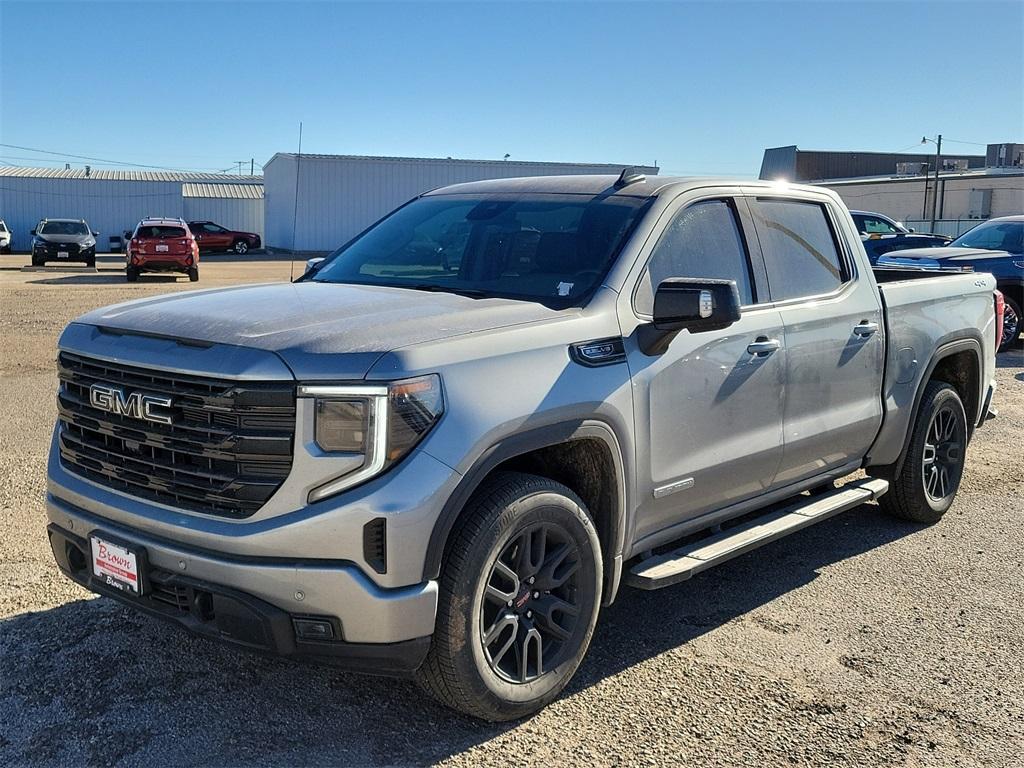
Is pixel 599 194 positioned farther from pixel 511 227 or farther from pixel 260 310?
pixel 260 310

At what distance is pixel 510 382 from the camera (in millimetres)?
3457

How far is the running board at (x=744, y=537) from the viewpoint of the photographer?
13.3ft

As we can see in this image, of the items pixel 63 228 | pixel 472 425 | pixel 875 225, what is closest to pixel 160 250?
pixel 63 228

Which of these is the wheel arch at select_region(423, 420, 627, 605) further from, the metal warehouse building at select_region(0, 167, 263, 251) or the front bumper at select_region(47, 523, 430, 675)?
the metal warehouse building at select_region(0, 167, 263, 251)

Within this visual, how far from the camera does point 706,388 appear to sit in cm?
420

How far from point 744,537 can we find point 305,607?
86.1 inches

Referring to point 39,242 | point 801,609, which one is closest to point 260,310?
point 801,609

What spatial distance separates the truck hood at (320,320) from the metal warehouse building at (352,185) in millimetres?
45103

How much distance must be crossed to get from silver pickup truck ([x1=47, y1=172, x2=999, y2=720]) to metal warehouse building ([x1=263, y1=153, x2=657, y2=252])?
44440mm

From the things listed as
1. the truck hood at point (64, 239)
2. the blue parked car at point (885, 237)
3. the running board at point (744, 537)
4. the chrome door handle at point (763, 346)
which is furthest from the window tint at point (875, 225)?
the truck hood at point (64, 239)

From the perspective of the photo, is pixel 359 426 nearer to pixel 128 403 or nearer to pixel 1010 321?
pixel 128 403

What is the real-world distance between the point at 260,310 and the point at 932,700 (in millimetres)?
2955

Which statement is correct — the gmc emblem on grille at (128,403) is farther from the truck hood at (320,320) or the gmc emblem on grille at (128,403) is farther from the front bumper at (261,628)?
the front bumper at (261,628)

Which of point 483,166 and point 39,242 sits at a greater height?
point 483,166
